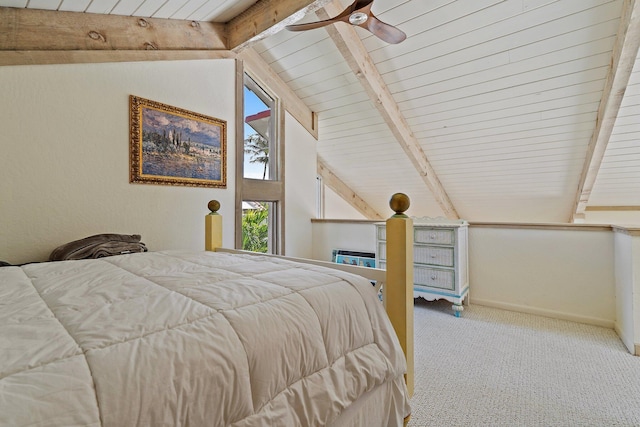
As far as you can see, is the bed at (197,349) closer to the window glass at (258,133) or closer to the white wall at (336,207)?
the window glass at (258,133)

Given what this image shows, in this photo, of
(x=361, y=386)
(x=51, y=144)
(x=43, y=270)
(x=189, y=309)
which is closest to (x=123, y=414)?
(x=189, y=309)

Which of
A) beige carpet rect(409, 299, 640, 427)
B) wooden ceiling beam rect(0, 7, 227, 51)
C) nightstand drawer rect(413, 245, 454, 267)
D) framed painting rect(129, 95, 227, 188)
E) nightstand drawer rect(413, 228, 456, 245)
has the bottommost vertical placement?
beige carpet rect(409, 299, 640, 427)

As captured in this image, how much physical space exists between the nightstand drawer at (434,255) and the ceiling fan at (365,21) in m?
1.76

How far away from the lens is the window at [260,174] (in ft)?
10.5

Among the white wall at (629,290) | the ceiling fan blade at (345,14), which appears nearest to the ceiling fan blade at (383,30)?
the ceiling fan blade at (345,14)

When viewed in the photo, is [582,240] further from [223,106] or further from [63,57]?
[63,57]

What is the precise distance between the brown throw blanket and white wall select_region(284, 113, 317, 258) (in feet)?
6.15

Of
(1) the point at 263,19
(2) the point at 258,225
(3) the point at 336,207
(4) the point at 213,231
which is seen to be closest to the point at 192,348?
(4) the point at 213,231

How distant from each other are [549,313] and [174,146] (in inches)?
135

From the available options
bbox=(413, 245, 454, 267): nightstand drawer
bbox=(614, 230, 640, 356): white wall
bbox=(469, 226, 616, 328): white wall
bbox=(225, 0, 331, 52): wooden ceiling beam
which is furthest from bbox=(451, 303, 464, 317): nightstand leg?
bbox=(225, 0, 331, 52): wooden ceiling beam

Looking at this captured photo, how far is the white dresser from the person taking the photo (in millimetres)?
2719

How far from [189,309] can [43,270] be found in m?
0.99

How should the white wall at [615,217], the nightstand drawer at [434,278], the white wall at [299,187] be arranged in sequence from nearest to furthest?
the nightstand drawer at [434,278]
the white wall at [299,187]
the white wall at [615,217]

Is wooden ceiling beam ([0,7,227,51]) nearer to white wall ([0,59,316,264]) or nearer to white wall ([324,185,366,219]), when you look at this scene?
white wall ([0,59,316,264])
